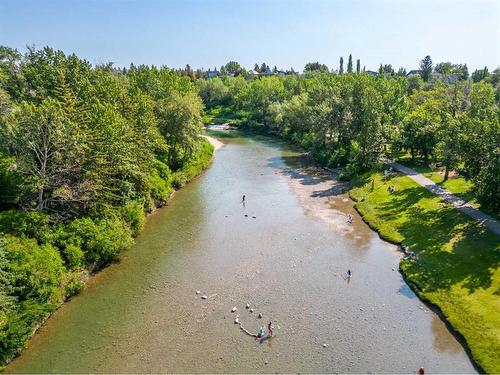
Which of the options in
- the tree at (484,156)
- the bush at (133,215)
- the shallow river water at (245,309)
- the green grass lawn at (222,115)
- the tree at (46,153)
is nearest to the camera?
the shallow river water at (245,309)

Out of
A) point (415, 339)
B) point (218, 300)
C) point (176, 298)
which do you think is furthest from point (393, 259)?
point (176, 298)

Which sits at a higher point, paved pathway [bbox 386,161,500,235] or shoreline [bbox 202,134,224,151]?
paved pathway [bbox 386,161,500,235]

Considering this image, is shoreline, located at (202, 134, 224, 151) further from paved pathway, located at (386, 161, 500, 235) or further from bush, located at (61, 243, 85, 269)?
bush, located at (61, 243, 85, 269)

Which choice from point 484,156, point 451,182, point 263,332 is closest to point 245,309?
point 263,332

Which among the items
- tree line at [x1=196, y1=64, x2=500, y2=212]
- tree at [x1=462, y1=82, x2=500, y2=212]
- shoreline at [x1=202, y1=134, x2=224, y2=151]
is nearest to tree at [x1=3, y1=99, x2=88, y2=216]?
tree at [x1=462, y1=82, x2=500, y2=212]

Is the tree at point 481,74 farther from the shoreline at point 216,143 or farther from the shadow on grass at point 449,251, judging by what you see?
the shadow on grass at point 449,251

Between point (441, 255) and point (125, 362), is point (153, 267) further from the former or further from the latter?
point (441, 255)

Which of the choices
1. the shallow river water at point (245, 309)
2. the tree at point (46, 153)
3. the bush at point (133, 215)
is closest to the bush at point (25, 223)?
the tree at point (46, 153)
